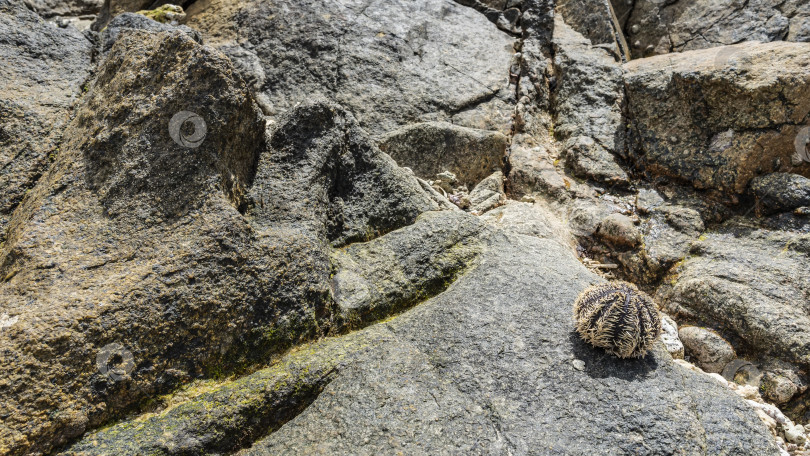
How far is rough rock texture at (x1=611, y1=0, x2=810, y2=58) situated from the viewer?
264 inches

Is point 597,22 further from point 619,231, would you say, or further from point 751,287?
point 751,287

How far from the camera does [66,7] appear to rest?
8641 millimetres

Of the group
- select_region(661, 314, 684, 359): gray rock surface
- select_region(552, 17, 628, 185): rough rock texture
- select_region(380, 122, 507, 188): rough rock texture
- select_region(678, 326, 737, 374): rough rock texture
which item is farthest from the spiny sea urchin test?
select_region(380, 122, 507, 188): rough rock texture

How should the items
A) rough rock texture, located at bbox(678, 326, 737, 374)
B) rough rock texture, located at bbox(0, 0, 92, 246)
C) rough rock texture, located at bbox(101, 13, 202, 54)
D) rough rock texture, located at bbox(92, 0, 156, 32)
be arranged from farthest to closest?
rough rock texture, located at bbox(92, 0, 156, 32) → rough rock texture, located at bbox(101, 13, 202, 54) → rough rock texture, located at bbox(678, 326, 737, 374) → rough rock texture, located at bbox(0, 0, 92, 246)

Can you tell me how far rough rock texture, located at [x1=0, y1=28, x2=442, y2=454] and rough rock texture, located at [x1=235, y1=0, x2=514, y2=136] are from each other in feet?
7.83

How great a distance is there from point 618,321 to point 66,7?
10000 mm

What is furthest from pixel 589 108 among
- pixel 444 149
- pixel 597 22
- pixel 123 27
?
pixel 123 27

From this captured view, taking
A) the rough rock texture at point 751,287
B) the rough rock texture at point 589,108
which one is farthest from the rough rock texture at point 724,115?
the rough rock texture at point 751,287

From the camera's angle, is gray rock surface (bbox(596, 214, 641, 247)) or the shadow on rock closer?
the shadow on rock

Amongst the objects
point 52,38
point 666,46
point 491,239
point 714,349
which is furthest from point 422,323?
point 666,46

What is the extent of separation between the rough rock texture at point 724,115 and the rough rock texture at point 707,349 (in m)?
1.85

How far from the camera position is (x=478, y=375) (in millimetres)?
3312

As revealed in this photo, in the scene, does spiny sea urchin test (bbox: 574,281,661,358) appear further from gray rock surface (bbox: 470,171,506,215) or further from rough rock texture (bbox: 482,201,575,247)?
gray rock surface (bbox: 470,171,506,215)

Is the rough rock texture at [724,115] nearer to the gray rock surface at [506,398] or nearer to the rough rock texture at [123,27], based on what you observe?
the gray rock surface at [506,398]
